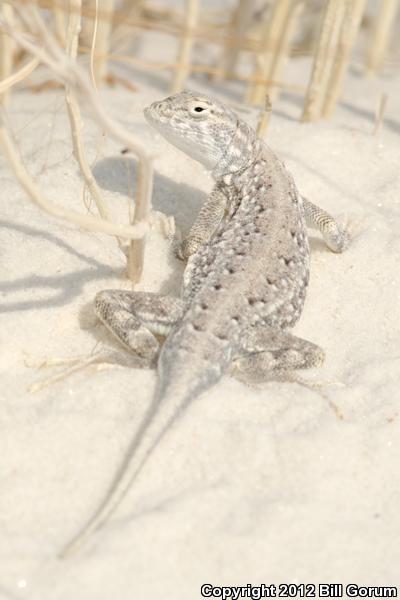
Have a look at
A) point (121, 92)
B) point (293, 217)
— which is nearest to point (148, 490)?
point (293, 217)

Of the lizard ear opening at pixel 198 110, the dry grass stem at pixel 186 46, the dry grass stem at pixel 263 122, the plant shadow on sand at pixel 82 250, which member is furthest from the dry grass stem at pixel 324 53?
the lizard ear opening at pixel 198 110

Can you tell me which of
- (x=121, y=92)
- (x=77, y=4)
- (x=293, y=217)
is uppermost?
(x=77, y=4)

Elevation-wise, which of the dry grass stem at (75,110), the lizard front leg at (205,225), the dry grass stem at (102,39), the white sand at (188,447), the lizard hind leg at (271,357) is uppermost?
the dry grass stem at (75,110)

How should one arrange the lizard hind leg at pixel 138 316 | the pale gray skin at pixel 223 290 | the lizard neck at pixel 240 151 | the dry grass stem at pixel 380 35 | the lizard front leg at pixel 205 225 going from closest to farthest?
1. the pale gray skin at pixel 223 290
2. the lizard hind leg at pixel 138 316
3. the lizard front leg at pixel 205 225
4. the lizard neck at pixel 240 151
5. the dry grass stem at pixel 380 35

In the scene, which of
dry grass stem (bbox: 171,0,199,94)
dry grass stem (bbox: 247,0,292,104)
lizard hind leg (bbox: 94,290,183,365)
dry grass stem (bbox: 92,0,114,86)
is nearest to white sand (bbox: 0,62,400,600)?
lizard hind leg (bbox: 94,290,183,365)

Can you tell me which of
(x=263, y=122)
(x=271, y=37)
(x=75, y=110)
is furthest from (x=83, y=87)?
(x=271, y=37)

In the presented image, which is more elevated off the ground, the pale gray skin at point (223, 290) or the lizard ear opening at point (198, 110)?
the lizard ear opening at point (198, 110)

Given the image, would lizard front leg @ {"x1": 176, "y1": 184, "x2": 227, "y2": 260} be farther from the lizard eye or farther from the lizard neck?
the lizard eye

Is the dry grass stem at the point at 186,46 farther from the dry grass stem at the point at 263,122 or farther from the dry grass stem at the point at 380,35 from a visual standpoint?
the dry grass stem at the point at 380,35

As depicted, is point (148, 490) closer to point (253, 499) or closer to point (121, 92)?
point (253, 499)
